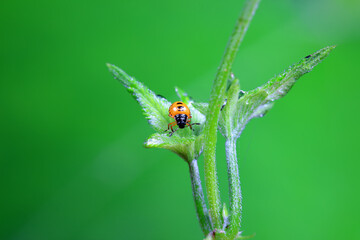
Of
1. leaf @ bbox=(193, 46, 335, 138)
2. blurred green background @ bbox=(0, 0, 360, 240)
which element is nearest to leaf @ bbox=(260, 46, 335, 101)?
leaf @ bbox=(193, 46, 335, 138)

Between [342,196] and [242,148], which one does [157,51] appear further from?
[342,196]

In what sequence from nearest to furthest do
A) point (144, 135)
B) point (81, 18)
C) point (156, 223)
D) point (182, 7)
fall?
point (156, 223) < point (144, 135) < point (81, 18) < point (182, 7)

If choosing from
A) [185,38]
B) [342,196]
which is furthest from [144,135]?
[342,196]

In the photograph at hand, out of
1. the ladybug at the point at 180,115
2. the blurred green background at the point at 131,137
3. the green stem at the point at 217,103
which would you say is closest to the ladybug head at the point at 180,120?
the ladybug at the point at 180,115

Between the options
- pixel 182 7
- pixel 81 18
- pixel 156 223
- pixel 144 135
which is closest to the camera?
pixel 156 223

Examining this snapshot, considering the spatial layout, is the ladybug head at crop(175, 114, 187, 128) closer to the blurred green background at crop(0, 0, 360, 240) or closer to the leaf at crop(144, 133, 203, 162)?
the leaf at crop(144, 133, 203, 162)

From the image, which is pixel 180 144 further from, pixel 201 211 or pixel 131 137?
pixel 131 137
